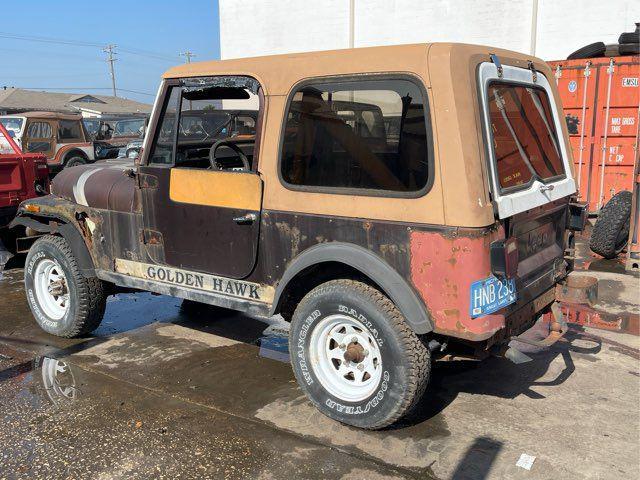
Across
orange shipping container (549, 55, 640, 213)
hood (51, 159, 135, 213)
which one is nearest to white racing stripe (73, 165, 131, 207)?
hood (51, 159, 135, 213)

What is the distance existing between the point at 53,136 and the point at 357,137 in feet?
48.5

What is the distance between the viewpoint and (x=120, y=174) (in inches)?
181

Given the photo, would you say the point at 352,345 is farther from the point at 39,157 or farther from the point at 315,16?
the point at 315,16

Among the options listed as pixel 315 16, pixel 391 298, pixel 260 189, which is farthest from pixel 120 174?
pixel 315 16

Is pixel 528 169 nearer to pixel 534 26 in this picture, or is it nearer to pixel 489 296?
pixel 489 296

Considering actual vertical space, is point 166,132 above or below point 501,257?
above

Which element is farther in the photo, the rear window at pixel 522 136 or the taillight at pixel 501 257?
the rear window at pixel 522 136

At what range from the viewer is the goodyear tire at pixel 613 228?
7316 mm

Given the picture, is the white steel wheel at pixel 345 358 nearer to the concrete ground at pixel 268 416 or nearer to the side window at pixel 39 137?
the concrete ground at pixel 268 416

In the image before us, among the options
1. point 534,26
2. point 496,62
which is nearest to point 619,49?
point 534,26

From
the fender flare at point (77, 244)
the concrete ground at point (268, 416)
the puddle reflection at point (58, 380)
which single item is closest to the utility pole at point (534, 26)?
the concrete ground at point (268, 416)

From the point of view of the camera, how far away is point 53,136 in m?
16.0

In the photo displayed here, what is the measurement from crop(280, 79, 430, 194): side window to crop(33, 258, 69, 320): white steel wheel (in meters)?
2.58

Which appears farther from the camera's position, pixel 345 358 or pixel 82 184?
pixel 82 184
